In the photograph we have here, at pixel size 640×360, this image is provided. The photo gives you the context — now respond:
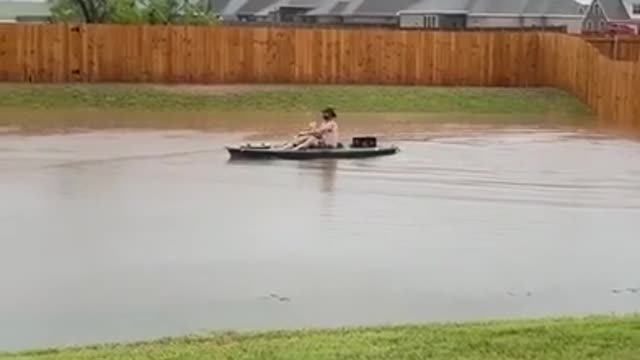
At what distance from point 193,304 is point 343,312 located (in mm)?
1320

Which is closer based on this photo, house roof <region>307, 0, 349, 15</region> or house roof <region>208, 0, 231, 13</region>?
house roof <region>307, 0, 349, 15</region>

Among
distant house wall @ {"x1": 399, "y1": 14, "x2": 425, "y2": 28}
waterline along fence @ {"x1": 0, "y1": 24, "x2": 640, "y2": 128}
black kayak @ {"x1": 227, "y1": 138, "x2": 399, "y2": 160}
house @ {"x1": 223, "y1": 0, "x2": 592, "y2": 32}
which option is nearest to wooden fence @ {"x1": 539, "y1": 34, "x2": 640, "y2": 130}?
waterline along fence @ {"x1": 0, "y1": 24, "x2": 640, "y2": 128}

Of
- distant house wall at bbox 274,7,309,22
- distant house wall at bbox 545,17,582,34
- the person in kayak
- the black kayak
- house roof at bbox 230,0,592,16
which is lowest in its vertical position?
the black kayak

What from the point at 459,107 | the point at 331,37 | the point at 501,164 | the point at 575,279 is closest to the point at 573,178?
the point at 501,164

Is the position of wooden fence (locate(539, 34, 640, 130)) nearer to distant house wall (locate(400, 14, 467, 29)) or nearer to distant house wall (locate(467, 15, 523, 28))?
distant house wall (locate(400, 14, 467, 29))

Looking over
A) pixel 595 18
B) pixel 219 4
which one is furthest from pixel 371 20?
pixel 219 4

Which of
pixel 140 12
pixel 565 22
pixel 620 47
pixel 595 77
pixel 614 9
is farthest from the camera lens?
pixel 614 9

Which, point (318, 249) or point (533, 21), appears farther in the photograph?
point (533, 21)

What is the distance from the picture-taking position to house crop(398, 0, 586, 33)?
69875mm

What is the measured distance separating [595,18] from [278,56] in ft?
121

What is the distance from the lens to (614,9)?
80.5m

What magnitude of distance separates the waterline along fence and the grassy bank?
107 ft

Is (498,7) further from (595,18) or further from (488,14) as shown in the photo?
(595,18)

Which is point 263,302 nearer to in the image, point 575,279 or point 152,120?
point 575,279
